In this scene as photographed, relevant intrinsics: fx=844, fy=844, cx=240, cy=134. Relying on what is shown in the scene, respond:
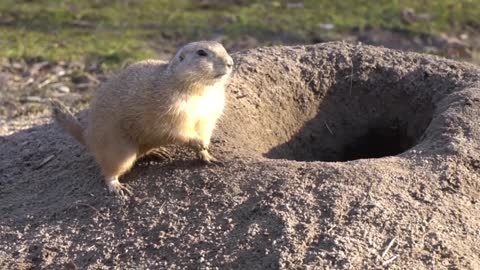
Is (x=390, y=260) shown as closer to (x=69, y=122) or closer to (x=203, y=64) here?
(x=203, y=64)

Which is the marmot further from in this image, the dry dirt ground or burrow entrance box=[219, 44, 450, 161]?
→ burrow entrance box=[219, 44, 450, 161]

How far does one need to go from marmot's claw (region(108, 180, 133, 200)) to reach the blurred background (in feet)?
16.0

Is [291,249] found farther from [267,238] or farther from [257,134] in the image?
[257,134]

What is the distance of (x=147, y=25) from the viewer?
12.8 metres

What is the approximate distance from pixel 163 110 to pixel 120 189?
1.93 ft

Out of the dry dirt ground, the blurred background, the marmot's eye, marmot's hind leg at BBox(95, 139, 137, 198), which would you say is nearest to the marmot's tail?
the dry dirt ground

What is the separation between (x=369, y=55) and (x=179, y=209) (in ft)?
8.78

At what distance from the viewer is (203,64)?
5430 mm

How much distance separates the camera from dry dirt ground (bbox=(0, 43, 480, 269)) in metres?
4.84

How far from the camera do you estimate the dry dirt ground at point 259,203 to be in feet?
15.9

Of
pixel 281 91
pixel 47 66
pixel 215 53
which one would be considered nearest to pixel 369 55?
pixel 281 91

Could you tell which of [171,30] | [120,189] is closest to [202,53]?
[120,189]

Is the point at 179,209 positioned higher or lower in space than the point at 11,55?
higher

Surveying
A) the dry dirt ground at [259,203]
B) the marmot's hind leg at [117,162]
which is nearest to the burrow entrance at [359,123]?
the dry dirt ground at [259,203]
